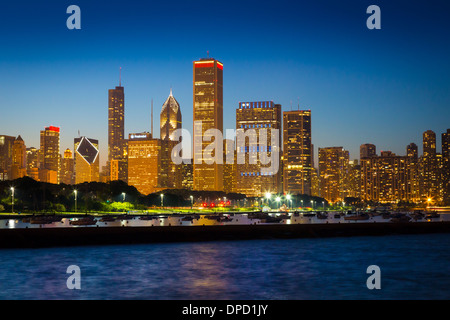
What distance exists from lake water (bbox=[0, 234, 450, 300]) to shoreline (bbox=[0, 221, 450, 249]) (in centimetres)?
282

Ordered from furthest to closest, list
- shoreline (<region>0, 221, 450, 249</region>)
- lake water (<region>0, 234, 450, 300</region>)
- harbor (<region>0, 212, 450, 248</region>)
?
harbor (<region>0, 212, 450, 248</region>)
shoreline (<region>0, 221, 450, 249</region>)
lake water (<region>0, 234, 450, 300</region>)

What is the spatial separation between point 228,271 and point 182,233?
106 feet

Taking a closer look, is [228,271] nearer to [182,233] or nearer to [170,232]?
[170,232]

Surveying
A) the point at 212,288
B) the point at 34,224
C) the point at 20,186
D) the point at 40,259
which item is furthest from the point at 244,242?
the point at 20,186

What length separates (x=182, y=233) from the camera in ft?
299

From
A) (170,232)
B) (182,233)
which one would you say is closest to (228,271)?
(170,232)

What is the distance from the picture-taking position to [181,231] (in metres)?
91.7

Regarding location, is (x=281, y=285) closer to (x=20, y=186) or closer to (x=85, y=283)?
(x=85, y=283)

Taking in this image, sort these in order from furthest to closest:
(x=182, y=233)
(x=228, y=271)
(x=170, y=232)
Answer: (x=182, y=233) → (x=170, y=232) → (x=228, y=271)

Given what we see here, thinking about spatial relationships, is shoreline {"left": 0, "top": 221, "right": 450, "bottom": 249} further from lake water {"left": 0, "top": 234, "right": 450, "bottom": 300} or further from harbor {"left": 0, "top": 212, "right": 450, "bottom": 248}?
lake water {"left": 0, "top": 234, "right": 450, "bottom": 300}

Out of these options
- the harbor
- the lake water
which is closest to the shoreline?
the harbor

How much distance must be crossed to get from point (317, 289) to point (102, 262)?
29161 mm

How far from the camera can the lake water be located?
47.7m

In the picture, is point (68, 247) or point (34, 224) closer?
point (68, 247)
